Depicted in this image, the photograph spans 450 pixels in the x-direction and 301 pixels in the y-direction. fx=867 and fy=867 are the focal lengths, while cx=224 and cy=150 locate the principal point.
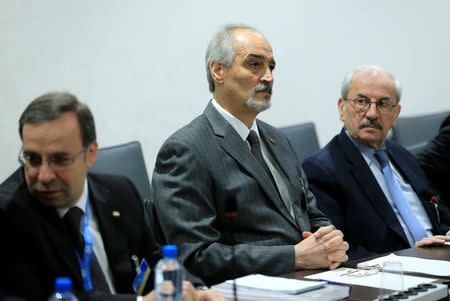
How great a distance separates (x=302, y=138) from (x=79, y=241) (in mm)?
2704

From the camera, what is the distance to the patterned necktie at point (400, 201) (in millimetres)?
4375

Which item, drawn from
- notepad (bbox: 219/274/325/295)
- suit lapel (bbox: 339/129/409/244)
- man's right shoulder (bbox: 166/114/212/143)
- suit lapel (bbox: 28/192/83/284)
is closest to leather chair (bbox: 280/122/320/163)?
suit lapel (bbox: 339/129/409/244)

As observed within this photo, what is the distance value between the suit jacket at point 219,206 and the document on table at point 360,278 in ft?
0.66

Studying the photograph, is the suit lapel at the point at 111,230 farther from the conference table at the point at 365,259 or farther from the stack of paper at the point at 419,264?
the stack of paper at the point at 419,264

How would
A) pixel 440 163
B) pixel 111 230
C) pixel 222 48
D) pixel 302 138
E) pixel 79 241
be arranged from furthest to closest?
pixel 302 138 < pixel 440 163 < pixel 222 48 < pixel 111 230 < pixel 79 241

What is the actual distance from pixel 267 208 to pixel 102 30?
1.65 metres

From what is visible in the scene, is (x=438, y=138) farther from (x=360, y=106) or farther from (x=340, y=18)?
(x=340, y=18)

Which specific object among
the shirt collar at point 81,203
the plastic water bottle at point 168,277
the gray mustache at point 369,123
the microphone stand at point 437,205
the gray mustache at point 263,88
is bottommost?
the microphone stand at point 437,205

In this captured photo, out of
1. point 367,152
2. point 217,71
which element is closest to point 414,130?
point 367,152

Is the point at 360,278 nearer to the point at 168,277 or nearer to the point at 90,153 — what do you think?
the point at 168,277

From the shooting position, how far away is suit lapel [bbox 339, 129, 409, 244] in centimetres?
428

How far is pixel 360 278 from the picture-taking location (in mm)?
3197

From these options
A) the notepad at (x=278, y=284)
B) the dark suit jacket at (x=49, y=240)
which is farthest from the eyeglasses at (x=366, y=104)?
the dark suit jacket at (x=49, y=240)

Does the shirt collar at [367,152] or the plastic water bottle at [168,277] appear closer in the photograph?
the plastic water bottle at [168,277]
